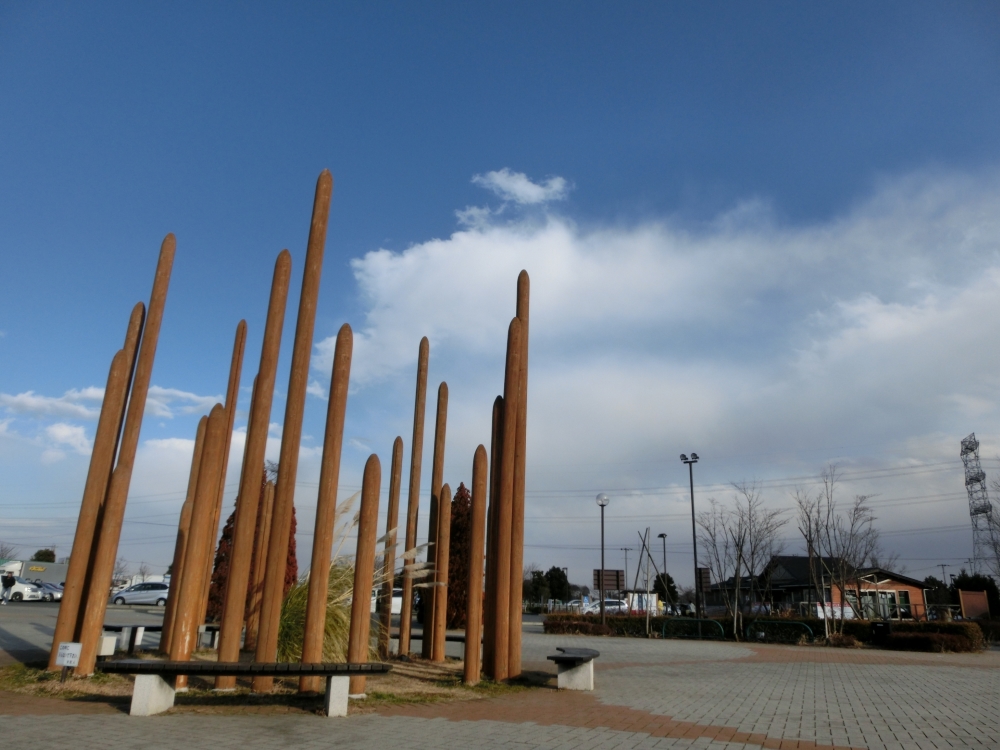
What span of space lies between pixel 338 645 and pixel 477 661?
2.01 metres

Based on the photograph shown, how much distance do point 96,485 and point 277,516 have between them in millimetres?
3403

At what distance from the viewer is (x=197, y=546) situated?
8.74 metres

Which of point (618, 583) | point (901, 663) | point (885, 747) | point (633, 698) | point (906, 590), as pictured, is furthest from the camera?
point (906, 590)

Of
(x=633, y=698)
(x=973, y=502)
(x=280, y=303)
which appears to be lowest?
(x=633, y=698)

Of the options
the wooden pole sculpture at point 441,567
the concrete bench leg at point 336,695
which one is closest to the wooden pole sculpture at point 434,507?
the wooden pole sculpture at point 441,567

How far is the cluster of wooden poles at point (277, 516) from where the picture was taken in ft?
27.8

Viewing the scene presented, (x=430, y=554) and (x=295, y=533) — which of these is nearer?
(x=430, y=554)

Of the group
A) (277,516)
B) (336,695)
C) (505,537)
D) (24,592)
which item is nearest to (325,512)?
(277,516)

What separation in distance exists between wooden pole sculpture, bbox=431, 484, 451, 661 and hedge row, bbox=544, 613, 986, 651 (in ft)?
46.9

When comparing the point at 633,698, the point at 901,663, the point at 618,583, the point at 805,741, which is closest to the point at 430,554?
the point at 633,698

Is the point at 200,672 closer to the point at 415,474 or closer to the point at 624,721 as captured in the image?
the point at 624,721

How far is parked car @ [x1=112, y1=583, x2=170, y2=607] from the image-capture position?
37938mm

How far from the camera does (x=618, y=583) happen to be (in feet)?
87.2

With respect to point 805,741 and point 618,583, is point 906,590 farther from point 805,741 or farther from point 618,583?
point 805,741
